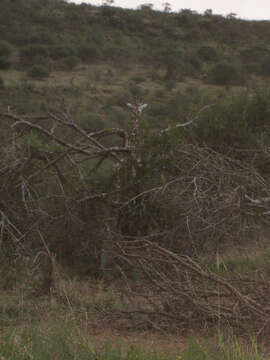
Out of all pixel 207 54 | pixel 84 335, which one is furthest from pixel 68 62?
pixel 84 335

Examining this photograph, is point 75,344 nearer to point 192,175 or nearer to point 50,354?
point 50,354

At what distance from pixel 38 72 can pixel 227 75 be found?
924 cm

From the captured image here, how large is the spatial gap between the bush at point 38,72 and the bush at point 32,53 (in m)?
1.82

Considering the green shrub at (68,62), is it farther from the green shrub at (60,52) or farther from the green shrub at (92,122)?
the green shrub at (92,122)

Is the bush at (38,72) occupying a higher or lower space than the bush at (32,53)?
lower

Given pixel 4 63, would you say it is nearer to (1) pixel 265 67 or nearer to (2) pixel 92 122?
(2) pixel 92 122

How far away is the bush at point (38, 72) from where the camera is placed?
2309cm

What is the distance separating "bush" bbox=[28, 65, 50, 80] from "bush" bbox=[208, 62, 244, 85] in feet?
27.4

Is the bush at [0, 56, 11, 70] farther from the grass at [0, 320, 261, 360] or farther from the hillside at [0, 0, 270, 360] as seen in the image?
the grass at [0, 320, 261, 360]

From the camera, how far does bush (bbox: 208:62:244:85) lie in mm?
24859

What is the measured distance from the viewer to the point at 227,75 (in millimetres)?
24953

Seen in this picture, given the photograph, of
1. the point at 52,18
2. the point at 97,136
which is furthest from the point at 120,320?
the point at 52,18

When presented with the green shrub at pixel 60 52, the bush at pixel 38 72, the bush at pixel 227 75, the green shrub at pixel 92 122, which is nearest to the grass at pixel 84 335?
the green shrub at pixel 92 122

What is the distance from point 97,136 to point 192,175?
1474 millimetres
